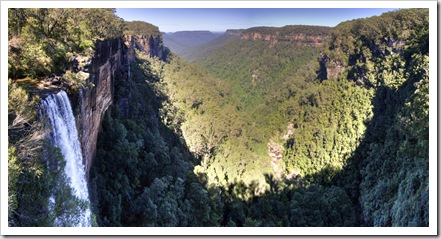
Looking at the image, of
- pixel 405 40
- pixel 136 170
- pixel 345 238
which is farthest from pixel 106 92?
pixel 405 40

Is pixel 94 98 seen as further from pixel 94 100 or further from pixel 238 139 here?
pixel 238 139

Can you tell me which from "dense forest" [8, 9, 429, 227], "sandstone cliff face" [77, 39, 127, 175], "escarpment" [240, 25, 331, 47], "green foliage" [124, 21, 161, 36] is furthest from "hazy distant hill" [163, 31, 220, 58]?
"sandstone cliff face" [77, 39, 127, 175]

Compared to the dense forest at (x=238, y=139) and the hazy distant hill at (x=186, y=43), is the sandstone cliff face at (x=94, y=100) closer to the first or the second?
the dense forest at (x=238, y=139)

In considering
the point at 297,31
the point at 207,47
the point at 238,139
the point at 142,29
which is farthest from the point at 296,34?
the point at 238,139

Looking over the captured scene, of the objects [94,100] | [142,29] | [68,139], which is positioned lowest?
[68,139]

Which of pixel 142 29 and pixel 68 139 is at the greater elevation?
pixel 142 29

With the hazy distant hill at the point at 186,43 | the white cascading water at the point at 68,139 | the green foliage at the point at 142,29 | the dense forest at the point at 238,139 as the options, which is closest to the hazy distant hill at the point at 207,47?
the hazy distant hill at the point at 186,43

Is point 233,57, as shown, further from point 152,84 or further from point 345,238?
point 345,238
